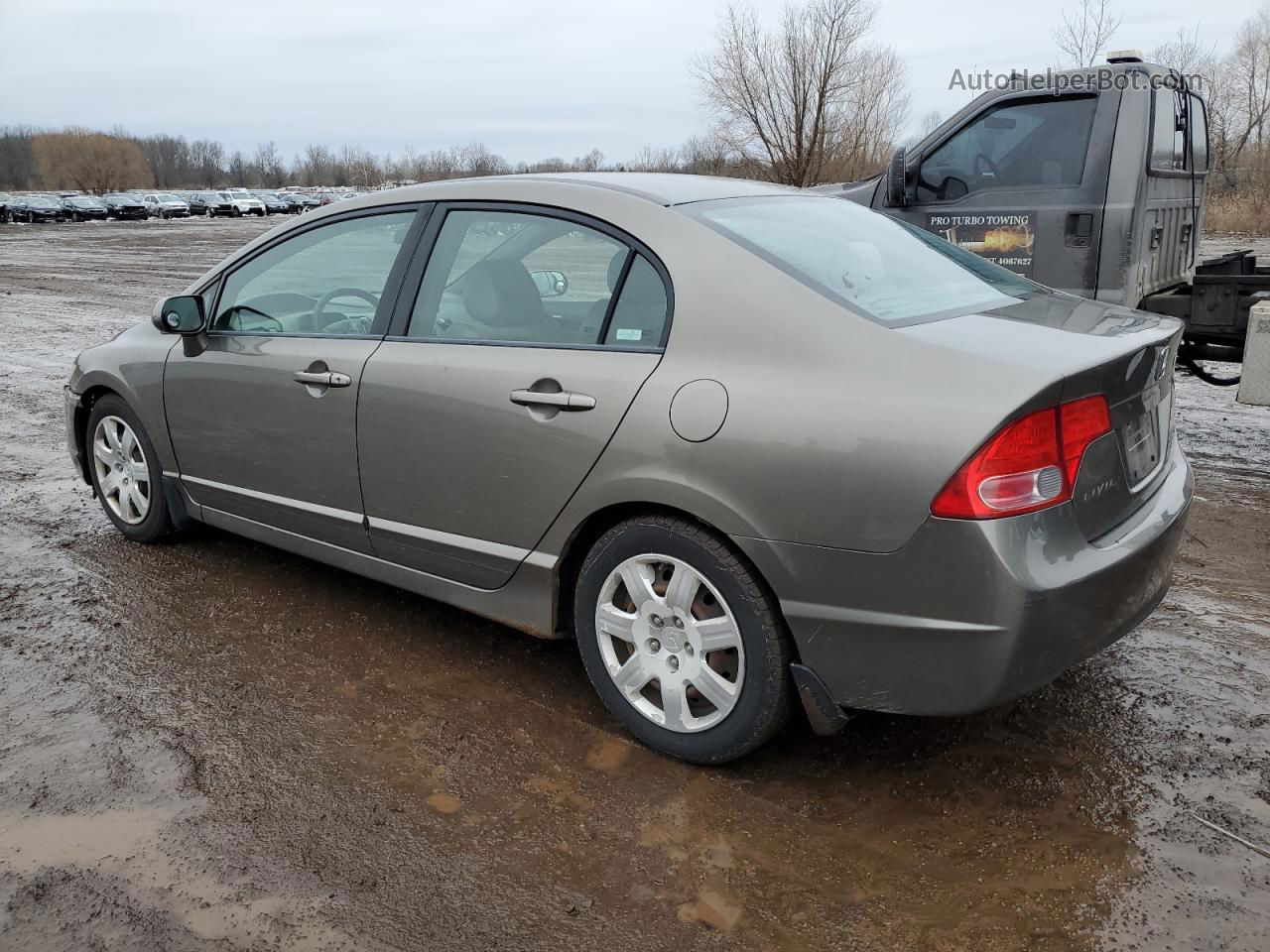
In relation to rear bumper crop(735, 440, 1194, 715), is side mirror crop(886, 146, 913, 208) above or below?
above

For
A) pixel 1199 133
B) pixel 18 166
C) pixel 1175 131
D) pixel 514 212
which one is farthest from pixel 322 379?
pixel 18 166

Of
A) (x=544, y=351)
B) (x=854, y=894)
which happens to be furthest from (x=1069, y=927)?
(x=544, y=351)

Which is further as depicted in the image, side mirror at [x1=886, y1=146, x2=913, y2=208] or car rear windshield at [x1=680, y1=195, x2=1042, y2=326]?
side mirror at [x1=886, y1=146, x2=913, y2=208]

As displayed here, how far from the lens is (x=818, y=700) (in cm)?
278

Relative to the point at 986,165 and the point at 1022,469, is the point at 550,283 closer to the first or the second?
the point at 1022,469

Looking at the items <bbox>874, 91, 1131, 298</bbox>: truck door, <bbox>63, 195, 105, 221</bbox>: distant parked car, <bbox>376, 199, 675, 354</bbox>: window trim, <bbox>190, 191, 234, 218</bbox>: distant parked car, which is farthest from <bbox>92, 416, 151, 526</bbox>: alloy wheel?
<bbox>190, 191, 234, 218</bbox>: distant parked car

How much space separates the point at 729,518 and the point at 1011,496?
70 centimetres

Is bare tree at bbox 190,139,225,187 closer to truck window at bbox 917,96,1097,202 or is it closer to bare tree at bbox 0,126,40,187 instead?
bare tree at bbox 0,126,40,187

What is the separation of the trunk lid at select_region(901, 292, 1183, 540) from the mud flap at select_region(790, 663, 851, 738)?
30.1 inches

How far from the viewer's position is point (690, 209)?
3252 millimetres

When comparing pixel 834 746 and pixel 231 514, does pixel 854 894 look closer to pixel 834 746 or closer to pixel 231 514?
pixel 834 746

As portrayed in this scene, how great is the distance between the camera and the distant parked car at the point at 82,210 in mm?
57312

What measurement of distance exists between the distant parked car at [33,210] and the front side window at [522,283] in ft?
199

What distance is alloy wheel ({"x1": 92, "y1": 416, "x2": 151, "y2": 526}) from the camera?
4895 millimetres
